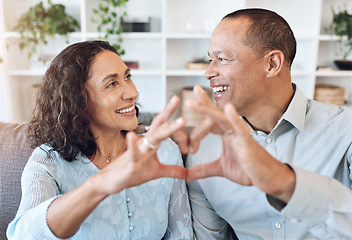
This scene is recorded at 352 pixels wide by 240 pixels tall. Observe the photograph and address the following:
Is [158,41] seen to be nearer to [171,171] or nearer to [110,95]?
[110,95]

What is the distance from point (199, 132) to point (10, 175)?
1002 mm

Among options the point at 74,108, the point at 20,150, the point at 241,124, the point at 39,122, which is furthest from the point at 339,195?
the point at 20,150

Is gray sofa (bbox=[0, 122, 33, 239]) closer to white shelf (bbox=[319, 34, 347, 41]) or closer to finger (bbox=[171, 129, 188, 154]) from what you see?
finger (bbox=[171, 129, 188, 154])

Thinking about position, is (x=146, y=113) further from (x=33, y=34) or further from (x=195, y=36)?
(x=33, y=34)

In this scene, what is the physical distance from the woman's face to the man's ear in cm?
56

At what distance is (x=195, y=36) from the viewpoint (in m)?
3.32

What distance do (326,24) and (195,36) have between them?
1419 millimetres

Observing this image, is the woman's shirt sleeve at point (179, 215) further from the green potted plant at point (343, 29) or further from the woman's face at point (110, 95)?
the green potted plant at point (343, 29)

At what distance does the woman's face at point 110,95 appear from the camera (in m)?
1.33

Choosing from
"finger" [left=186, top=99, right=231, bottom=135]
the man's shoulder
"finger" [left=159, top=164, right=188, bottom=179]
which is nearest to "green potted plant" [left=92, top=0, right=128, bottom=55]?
the man's shoulder

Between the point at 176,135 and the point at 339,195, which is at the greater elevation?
the point at 176,135

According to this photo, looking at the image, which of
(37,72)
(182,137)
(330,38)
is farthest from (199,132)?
(330,38)

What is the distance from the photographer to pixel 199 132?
0.80 m

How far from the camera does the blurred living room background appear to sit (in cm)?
329
